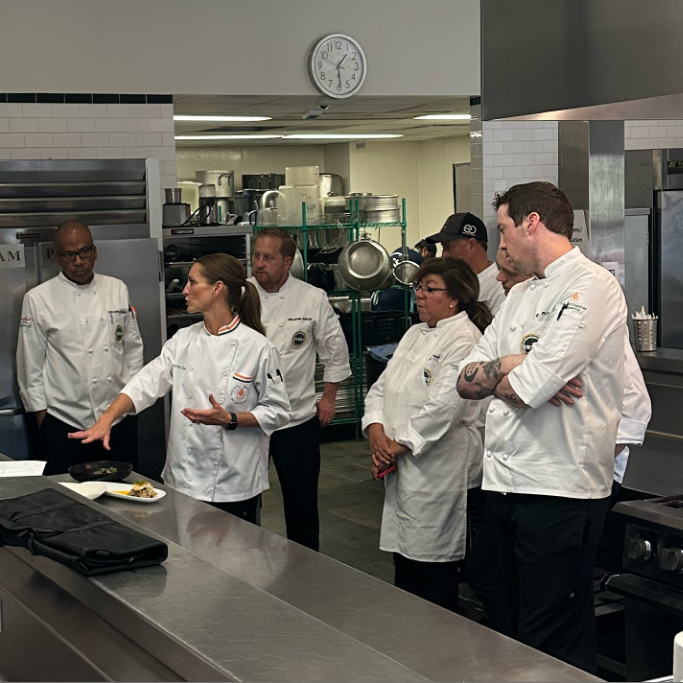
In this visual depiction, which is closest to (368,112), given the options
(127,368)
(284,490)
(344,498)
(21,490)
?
(344,498)

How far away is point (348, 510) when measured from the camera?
6.34 m

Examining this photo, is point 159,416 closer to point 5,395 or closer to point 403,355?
point 5,395

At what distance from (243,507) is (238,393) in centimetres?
39

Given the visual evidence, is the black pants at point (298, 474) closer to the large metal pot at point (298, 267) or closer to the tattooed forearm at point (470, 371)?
the tattooed forearm at point (470, 371)

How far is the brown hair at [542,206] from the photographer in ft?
9.36

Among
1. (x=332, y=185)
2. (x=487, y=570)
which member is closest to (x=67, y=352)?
(x=487, y=570)

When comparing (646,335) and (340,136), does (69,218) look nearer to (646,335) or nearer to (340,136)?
(646,335)

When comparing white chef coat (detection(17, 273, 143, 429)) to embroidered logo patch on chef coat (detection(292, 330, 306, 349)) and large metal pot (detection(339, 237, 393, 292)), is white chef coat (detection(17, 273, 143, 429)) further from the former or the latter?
large metal pot (detection(339, 237, 393, 292))

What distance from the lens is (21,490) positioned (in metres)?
2.71

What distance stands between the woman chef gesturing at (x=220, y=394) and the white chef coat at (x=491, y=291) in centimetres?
178

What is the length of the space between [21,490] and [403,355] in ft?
5.27

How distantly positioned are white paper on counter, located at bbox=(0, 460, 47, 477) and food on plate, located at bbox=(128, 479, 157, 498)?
0.28 m

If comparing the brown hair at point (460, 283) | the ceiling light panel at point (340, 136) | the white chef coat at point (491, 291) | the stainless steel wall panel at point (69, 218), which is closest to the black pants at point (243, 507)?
the brown hair at point (460, 283)

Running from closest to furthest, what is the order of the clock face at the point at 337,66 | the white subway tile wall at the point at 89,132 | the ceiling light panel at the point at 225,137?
the white subway tile wall at the point at 89,132 < the clock face at the point at 337,66 < the ceiling light panel at the point at 225,137
